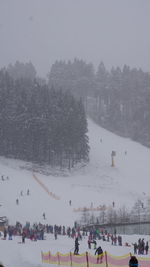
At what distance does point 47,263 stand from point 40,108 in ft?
154

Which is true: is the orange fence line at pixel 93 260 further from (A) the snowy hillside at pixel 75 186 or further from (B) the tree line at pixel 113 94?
(B) the tree line at pixel 113 94

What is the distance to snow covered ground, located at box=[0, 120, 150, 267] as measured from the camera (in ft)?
99.7

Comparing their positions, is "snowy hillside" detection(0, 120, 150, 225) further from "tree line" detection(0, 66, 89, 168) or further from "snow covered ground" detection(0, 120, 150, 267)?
"tree line" detection(0, 66, 89, 168)

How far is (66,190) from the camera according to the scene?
54500 mm

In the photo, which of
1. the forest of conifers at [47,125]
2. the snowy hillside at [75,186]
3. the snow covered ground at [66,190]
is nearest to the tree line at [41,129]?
the forest of conifers at [47,125]

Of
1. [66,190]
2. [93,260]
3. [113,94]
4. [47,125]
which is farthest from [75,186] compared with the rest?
[113,94]

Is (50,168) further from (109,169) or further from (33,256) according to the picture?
(33,256)

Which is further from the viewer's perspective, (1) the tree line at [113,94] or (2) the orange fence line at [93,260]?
(1) the tree line at [113,94]

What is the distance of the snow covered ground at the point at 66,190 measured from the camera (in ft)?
99.7

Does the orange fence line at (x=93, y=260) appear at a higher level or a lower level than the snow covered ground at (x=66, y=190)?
lower

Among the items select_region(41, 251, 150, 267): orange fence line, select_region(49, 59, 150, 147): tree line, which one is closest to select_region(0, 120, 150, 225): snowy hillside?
select_region(49, 59, 150, 147): tree line

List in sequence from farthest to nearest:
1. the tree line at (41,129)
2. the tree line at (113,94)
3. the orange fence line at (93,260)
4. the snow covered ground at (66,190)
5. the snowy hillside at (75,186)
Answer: the tree line at (113,94), the tree line at (41,129), the snowy hillside at (75,186), the snow covered ground at (66,190), the orange fence line at (93,260)

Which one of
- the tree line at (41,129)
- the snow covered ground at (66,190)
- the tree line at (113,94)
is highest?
the tree line at (113,94)

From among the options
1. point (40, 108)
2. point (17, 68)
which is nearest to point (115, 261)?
point (40, 108)
